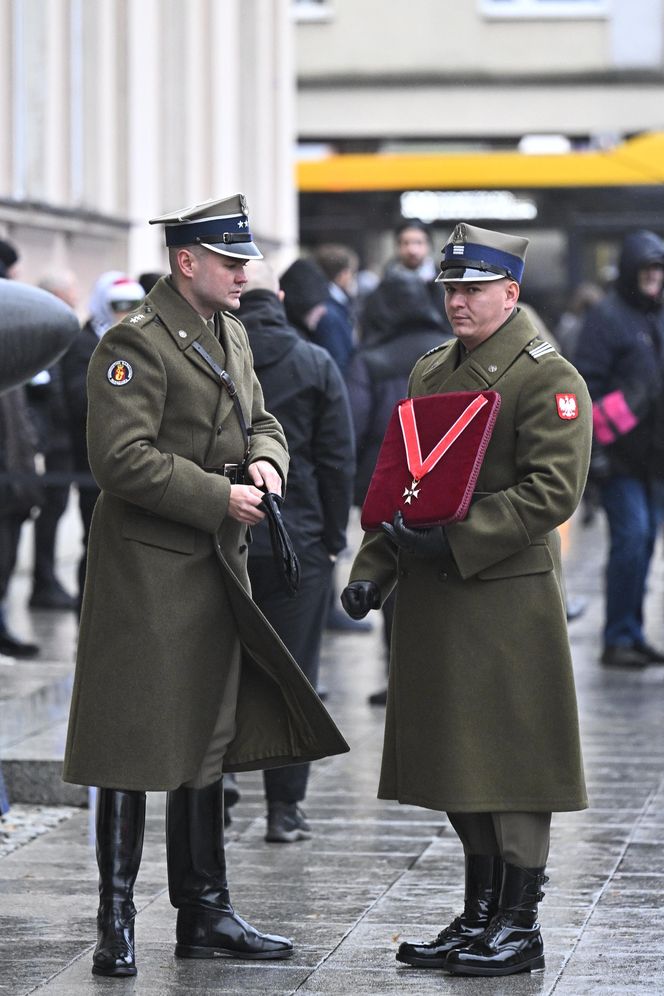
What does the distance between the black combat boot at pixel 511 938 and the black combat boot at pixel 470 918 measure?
66mm

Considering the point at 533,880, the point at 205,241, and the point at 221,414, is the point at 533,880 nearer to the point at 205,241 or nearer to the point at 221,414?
the point at 221,414

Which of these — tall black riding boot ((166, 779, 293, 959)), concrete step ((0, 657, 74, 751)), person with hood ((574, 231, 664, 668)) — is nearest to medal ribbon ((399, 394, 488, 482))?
tall black riding boot ((166, 779, 293, 959))

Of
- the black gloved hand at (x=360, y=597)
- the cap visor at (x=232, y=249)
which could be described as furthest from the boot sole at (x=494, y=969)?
the cap visor at (x=232, y=249)

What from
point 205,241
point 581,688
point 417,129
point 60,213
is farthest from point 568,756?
point 417,129

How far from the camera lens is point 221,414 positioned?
5332mm

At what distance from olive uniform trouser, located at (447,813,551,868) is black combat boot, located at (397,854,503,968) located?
53 millimetres

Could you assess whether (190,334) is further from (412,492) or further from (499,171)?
(499,171)

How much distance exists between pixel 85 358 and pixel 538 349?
5.52 metres

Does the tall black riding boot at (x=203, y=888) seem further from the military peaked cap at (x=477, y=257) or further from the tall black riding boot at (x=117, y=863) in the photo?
the military peaked cap at (x=477, y=257)

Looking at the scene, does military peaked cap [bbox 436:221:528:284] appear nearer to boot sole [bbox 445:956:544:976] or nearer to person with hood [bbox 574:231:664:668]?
boot sole [bbox 445:956:544:976]

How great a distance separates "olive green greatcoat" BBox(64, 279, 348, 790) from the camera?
516 centimetres

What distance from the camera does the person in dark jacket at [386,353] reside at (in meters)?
9.73

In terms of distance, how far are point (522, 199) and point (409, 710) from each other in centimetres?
2031

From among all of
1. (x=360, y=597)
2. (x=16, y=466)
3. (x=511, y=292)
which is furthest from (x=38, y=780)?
(x=16, y=466)
